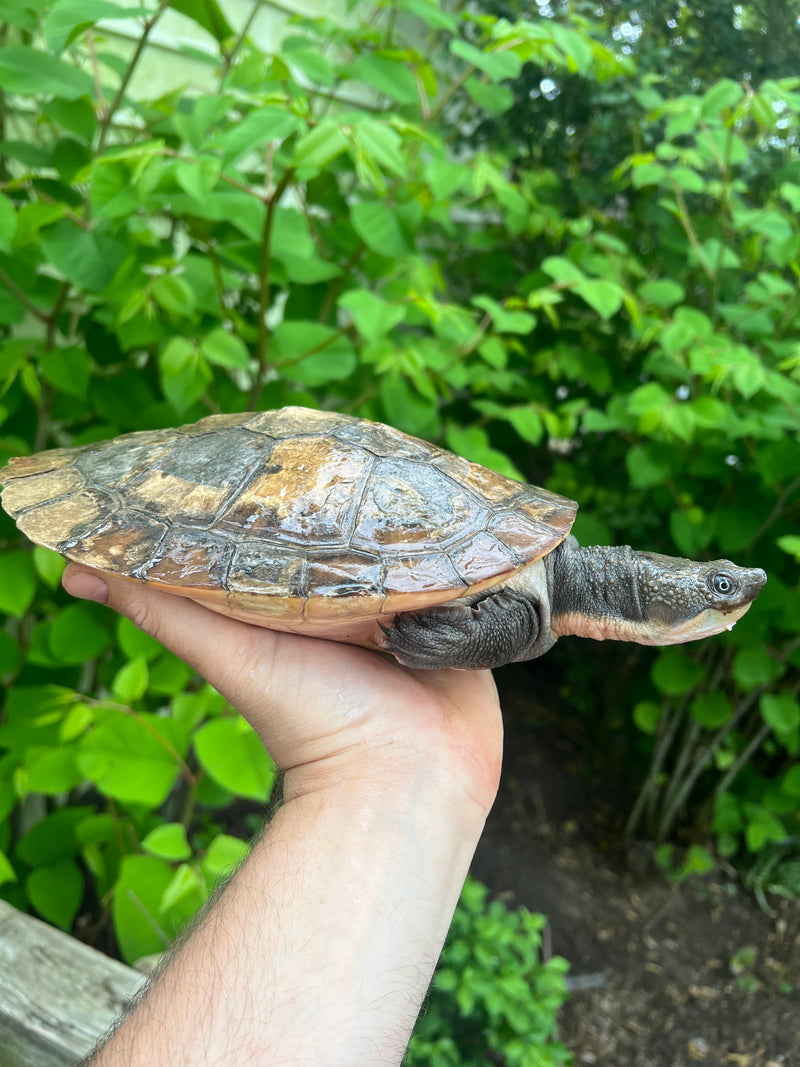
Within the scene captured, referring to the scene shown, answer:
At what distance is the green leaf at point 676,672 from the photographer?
85.7 inches

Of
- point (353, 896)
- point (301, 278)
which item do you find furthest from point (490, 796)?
point (301, 278)

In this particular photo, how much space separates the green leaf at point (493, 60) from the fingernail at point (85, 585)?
4.25ft

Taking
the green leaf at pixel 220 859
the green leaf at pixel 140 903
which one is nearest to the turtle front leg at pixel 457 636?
the green leaf at pixel 220 859


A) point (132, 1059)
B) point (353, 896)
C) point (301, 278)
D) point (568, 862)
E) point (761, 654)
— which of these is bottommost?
point (568, 862)

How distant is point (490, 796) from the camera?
115 cm

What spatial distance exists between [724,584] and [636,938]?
1.76m

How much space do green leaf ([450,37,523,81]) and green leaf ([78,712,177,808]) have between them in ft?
4.91

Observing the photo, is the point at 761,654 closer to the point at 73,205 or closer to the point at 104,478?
the point at 104,478

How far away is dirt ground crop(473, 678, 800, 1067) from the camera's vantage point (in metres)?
2.01

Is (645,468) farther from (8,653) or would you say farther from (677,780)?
(8,653)

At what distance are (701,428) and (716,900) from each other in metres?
1.64

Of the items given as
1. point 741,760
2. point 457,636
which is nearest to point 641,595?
point 457,636

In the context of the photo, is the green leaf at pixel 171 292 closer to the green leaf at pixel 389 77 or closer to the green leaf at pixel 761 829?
the green leaf at pixel 389 77

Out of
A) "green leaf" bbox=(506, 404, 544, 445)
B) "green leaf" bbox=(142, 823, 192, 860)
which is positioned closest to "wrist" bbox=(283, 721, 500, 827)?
"green leaf" bbox=(142, 823, 192, 860)
